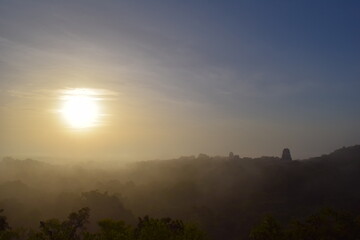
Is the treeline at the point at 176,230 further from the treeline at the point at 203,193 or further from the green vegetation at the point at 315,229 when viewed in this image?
the treeline at the point at 203,193

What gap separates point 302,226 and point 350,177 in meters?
105

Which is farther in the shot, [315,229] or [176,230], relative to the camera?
[315,229]

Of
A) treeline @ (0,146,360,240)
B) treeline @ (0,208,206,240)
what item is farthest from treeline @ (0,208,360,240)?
treeline @ (0,146,360,240)

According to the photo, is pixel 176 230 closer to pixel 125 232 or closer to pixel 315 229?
pixel 125 232

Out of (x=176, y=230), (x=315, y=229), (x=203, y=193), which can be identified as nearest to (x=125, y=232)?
(x=176, y=230)

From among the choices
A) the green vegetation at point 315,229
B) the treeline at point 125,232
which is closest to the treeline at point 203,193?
the green vegetation at point 315,229

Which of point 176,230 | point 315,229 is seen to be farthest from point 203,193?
point 176,230

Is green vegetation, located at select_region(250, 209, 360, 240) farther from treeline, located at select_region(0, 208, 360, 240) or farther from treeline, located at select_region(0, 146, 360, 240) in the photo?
treeline, located at select_region(0, 146, 360, 240)

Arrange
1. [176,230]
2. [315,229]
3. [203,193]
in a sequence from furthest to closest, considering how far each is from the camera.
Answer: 1. [203,193]
2. [315,229]
3. [176,230]

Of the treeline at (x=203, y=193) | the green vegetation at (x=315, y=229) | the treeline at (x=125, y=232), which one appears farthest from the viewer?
the treeline at (x=203, y=193)

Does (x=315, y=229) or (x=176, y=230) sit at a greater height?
(x=176, y=230)

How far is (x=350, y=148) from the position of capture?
161 meters

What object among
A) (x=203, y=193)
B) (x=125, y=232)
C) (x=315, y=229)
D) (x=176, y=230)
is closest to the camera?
(x=125, y=232)

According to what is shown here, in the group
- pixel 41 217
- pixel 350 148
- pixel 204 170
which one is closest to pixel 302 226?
pixel 41 217
